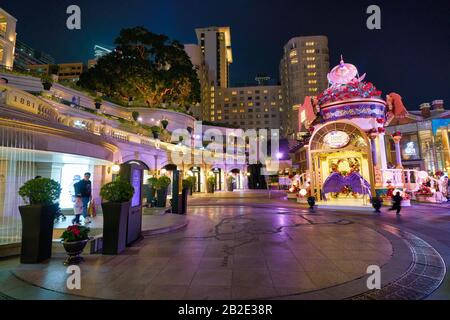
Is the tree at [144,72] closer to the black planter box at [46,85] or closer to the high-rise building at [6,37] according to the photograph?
the black planter box at [46,85]

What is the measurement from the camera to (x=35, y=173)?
41.9 ft

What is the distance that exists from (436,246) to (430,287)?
138 inches

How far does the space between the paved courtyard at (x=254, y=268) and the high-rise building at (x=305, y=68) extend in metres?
97.1

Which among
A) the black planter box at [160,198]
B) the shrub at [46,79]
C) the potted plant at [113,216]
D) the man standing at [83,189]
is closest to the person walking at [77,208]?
the man standing at [83,189]

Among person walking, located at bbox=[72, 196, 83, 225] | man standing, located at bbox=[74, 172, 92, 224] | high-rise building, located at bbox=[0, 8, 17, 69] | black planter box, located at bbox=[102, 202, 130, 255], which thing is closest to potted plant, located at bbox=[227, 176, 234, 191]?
man standing, located at bbox=[74, 172, 92, 224]

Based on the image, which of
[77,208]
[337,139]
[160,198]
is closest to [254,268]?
[77,208]

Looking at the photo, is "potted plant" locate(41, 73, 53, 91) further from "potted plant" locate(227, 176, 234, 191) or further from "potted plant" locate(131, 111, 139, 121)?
"potted plant" locate(227, 176, 234, 191)

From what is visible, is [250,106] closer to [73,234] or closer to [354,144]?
[354,144]

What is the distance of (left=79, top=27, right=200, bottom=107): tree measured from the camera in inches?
1433

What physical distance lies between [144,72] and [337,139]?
30345 millimetres
